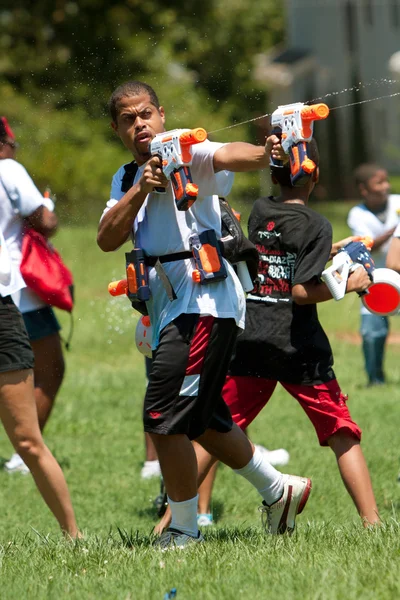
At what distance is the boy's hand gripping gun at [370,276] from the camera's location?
4.93 metres

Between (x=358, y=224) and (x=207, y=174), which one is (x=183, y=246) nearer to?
(x=207, y=174)

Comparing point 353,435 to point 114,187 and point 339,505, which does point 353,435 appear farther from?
point 114,187

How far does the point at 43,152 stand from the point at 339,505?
9.82ft

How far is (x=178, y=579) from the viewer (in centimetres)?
389

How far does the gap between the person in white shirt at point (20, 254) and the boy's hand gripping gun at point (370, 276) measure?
150 centimetres

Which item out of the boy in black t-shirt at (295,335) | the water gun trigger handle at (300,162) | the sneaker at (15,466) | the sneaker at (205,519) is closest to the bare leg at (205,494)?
the sneaker at (205,519)

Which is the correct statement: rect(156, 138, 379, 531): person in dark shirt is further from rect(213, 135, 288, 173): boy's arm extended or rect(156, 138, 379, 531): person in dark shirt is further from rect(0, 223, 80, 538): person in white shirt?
rect(213, 135, 288, 173): boy's arm extended

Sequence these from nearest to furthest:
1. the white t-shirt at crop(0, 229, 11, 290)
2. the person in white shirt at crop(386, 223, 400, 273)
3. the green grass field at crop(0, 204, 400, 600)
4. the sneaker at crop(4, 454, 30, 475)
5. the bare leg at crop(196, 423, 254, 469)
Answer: the green grass field at crop(0, 204, 400, 600) → the bare leg at crop(196, 423, 254, 469) → the white t-shirt at crop(0, 229, 11, 290) → the person in white shirt at crop(386, 223, 400, 273) → the sneaker at crop(4, 454, 30, 475)

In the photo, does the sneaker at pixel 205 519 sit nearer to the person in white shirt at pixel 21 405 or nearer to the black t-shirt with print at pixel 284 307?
the person in white shirt at pixel 21 405

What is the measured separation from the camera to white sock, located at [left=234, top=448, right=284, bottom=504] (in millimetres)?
4961

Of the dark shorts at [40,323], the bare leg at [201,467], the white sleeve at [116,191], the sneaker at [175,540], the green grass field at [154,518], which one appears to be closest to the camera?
the green grass field at [154,518]

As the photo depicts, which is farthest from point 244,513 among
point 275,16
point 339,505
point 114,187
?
point 275,16

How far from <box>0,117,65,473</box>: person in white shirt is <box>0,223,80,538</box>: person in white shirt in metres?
0.12

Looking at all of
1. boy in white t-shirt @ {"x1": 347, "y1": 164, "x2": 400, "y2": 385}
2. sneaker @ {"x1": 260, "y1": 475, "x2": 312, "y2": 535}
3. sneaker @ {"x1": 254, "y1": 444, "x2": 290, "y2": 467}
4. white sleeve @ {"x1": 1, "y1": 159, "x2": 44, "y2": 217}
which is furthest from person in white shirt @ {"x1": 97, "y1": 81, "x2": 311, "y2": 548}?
boy in white t-shirt @ {"x1": 347, "y1": 164, "x2": 400, "y2": 385}
